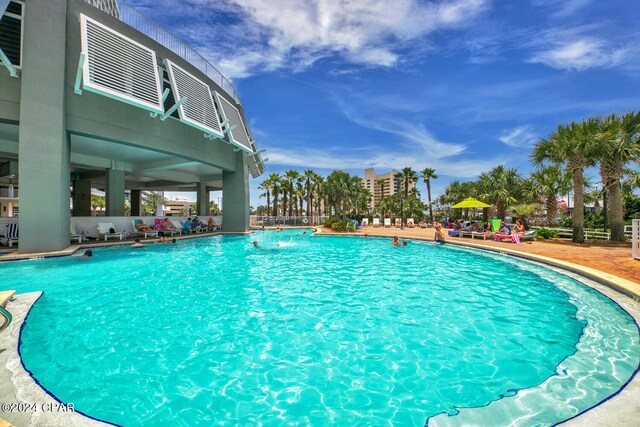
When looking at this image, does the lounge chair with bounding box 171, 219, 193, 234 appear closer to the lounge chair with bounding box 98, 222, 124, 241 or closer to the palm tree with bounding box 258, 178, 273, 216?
the lounge chair with bounding box 98, 222, 124, 241

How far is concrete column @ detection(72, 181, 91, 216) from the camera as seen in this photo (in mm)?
26281

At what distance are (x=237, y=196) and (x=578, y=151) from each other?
22857mm

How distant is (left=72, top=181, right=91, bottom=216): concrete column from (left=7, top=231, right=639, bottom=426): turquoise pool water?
77.3 feet

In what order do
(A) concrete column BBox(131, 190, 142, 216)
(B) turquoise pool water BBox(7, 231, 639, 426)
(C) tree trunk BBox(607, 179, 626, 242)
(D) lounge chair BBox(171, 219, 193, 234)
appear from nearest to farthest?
(B) turquoise pool water BBox(7, 231, 639, 426), (C) tree trunk BBox(607, 179, 626, 242), (D) lounge chair BBox(171, 219, 193, 234), (A) concrete column BBox(131, 190, 142, 216)

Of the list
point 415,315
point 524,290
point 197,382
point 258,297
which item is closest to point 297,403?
point 197,382

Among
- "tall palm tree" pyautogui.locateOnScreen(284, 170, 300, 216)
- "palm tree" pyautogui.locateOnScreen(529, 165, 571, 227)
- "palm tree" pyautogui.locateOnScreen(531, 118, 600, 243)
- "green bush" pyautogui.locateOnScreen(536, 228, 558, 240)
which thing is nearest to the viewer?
"palm tree" pyautogui.locateOnScreen(531, 118, 600, 243)

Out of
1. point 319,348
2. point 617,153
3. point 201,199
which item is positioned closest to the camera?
point 319,348

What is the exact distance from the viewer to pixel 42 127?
11.3 m

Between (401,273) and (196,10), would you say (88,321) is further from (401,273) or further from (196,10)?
(196,10)

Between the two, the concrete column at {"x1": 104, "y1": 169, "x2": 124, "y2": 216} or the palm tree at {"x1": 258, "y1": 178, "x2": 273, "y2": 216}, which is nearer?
the concrete column at {"x1": 104, "y1": 169, "x2": 124, "y2": 216}

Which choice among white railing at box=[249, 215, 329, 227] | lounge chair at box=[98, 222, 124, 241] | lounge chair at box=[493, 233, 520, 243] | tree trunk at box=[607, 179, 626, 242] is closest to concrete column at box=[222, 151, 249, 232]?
lounge chair at box=[98, 222, 124, 241]

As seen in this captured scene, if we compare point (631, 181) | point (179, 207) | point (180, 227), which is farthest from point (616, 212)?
point (179, 207)

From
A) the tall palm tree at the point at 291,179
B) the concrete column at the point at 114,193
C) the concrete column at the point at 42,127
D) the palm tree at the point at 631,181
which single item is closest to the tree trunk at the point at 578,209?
Result: the palm tree at the point at 631,181

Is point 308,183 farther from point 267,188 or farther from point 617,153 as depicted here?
point 617,153
